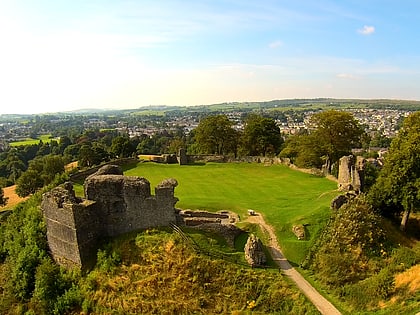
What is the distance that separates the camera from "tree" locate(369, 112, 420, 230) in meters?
27.9

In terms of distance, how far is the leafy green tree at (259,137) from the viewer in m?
58.6

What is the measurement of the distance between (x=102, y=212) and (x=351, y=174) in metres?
20.3

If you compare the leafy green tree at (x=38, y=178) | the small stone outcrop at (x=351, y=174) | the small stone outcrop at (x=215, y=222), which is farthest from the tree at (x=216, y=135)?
the small stone outcrop at (x=215, y=222)

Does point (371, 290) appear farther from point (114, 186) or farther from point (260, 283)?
point (114, 186)

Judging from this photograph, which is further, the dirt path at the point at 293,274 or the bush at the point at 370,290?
the dirt path at the point at 293,274

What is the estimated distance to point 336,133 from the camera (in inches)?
1809

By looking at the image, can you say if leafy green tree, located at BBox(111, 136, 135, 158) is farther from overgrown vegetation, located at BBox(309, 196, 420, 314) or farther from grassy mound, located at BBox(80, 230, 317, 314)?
overgrown vegetation, located at BBox(309, 196, 420, 314)

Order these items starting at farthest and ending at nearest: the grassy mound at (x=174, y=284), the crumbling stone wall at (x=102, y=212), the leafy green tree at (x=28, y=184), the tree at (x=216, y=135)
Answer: the tree at (x=216, y=135) < the leafy green tree at (x=28, y=184) < the crumbling stone wall at (x=102, y=212) < the grassy mound at (x=174, y=284)

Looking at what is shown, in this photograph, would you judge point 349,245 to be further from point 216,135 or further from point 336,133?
point 216,135

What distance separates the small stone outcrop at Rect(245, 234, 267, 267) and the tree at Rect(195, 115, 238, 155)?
3798 cm

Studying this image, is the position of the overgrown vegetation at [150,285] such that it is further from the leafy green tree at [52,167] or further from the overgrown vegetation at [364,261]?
the leafy green tree at [52,167]

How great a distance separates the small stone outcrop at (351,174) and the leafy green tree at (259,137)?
25150 mm

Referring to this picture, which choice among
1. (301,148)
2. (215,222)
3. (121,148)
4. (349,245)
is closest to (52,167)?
(121,148)

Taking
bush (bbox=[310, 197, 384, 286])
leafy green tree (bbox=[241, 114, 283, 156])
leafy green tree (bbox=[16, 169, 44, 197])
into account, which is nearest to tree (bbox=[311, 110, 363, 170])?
leafy green tree (bbox=[241, 114, 283, 156])
